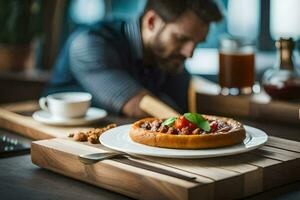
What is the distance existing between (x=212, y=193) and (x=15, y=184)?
1.41ft

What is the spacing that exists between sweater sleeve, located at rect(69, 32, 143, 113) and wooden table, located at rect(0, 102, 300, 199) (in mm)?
708

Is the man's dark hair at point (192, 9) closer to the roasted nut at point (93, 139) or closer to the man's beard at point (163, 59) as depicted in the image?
the man's beard at point (163, 59)

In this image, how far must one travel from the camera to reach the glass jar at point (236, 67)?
2.42 meters

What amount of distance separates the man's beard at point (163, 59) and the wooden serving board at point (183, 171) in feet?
3.58

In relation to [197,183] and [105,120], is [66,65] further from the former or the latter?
[197,183]

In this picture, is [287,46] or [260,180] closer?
[260,180]

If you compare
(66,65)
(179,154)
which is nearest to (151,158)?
(179,154)

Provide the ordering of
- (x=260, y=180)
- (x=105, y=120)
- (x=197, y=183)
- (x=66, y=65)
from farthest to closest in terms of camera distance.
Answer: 1. (x=66, y=65)
2. (x=105, y=120)
3. (x=260, y=180)
4. (x=197, y=183)

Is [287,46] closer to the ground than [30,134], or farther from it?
farther from it

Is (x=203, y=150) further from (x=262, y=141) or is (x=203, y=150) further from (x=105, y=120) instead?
(x=105, y=120)

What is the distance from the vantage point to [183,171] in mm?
1349

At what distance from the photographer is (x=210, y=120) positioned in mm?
1641

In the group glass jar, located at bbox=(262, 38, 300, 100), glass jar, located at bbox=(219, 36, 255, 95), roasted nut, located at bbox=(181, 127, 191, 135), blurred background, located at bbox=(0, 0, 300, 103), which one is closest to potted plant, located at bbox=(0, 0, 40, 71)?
blurred background, located at bbox=(0, 0, 300, 103)

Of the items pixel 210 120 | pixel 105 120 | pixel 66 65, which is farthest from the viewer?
pixel 66 65
